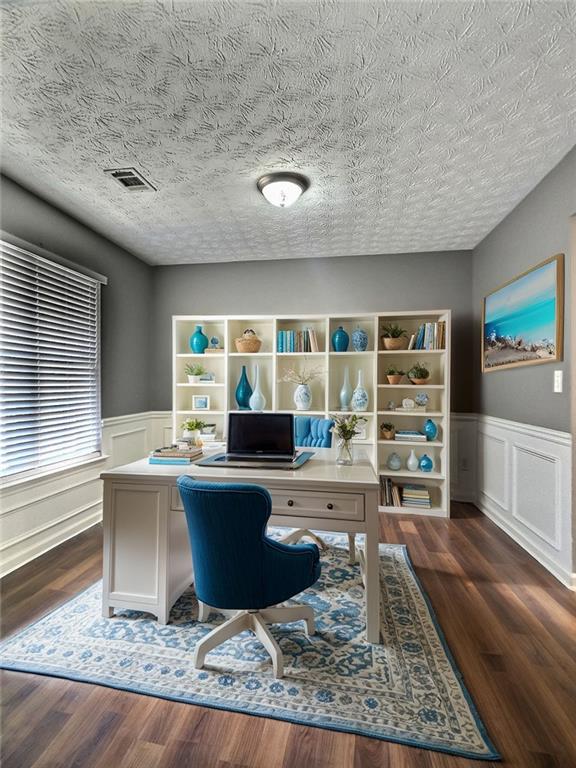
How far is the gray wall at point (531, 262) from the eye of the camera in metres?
2.39

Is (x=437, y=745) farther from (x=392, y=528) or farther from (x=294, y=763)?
(x=392, y=528)

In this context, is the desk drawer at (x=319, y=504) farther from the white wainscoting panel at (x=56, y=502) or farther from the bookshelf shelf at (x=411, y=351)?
the bookshelf shelf at (x=411, y=351)

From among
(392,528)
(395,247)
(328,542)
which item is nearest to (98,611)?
(328,542)

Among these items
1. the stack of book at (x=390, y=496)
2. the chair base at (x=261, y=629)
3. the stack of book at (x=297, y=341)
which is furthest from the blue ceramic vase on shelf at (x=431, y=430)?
the chair base at (x=261, y=629)

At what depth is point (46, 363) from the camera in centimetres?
293

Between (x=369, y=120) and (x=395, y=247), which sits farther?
(x=395, y=247)

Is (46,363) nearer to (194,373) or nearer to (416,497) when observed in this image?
(194,373)

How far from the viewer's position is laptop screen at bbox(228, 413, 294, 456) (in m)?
2.13

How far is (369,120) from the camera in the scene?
77.6 inches

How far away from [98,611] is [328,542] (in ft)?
5.36

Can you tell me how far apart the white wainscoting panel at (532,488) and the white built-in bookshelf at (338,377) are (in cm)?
41

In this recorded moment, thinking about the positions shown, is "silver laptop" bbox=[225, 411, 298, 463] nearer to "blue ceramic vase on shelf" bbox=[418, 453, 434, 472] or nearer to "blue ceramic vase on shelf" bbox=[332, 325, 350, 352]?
"blue ceramic vase on shelf" bbox=[332, 325, 350, 352]

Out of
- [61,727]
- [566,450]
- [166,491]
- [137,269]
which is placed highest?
[137,269]

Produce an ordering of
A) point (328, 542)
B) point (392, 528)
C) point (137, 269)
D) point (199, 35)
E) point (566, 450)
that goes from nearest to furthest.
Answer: point (199, 35)
point (566, 450)
point (328, 542)
point (392, 528)
point (137, 269)
